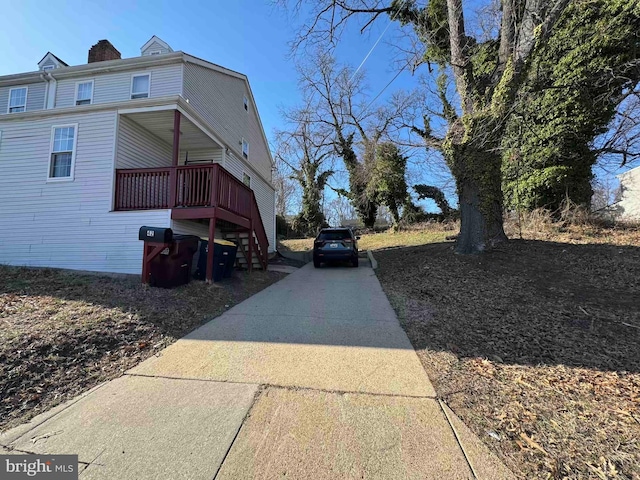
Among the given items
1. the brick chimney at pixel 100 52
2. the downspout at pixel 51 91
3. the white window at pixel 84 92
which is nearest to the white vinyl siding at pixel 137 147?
the white window at pixel 84 92

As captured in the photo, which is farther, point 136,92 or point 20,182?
point 136,92

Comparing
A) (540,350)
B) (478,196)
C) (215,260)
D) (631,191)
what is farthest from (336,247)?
(631,191)

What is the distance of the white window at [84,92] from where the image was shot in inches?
471

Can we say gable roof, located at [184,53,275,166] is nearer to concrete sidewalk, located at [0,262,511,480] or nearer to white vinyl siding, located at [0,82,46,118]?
white vinyl siding, located at [0,82,46,118]

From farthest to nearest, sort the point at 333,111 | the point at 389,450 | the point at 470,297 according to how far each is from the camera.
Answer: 1. the point at 333,111
2. the point at 470,297
3. the point at 389,450

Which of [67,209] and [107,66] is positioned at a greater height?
[107,66]

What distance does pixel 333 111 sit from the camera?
24641 millimetres

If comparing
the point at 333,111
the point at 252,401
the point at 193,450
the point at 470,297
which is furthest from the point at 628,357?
the point at 333,111

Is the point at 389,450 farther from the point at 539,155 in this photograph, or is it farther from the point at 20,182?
the point at 539,155

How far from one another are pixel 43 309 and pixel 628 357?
25.7ft

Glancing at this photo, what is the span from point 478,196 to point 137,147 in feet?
33.4

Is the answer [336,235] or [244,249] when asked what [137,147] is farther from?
[336,235]

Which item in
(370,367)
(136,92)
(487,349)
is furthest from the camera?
(136,92)

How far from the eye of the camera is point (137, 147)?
943 cm
